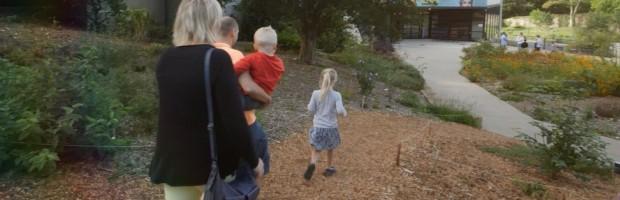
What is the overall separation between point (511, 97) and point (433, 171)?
38.7 feet

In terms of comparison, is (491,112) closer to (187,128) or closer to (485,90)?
(485,90)

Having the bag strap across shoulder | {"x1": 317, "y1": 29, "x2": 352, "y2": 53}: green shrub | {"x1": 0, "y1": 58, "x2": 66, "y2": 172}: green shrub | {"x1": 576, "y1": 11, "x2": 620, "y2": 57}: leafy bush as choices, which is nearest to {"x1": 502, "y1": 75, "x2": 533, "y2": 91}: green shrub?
{"x1": 317, "y1": 29, "x2": 352, "y2": 53}: green shrub

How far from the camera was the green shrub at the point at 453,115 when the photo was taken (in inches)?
473

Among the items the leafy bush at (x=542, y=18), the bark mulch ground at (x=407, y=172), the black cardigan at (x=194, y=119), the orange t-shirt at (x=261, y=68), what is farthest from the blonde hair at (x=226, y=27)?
the leafy bush at (x=542, y=18)

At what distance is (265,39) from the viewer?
3.58m

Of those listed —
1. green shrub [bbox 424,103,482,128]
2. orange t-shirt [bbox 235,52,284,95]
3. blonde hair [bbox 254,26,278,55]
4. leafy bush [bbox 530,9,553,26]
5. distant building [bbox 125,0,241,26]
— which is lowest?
green shrub [bbox 424,103,482,128]

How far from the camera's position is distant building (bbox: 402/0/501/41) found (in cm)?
5294

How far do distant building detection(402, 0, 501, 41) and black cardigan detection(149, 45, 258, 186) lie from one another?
51328mm

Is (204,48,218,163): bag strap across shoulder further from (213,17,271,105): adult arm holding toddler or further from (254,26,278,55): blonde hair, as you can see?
(254,26,278,55): blonde hair

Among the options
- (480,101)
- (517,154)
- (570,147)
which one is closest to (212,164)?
(570,147)

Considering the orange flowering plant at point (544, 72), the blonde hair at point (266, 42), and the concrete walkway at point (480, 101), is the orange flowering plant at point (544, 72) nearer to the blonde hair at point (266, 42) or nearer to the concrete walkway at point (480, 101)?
the concrete walkway at point (480, 101)

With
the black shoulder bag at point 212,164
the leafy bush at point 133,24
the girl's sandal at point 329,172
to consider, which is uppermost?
the leafy bush at point 133,24

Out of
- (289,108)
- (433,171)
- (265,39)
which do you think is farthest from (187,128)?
(289,108)

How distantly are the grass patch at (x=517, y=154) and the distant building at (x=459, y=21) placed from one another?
44.7m
